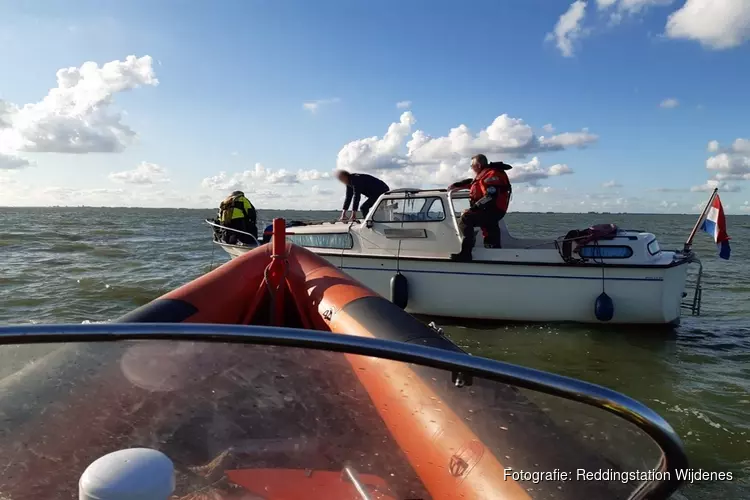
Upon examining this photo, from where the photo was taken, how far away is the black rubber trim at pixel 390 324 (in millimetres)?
3093

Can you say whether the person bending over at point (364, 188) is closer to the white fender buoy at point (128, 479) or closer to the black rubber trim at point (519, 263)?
the black rubber trim at point (519, 263)

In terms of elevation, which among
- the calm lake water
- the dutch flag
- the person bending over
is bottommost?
the calm lake water

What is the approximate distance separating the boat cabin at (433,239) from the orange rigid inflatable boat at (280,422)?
659cm

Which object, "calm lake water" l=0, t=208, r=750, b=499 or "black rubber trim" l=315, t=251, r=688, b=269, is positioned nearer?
"calm lake water" l=0, t=208, r=750, b=499

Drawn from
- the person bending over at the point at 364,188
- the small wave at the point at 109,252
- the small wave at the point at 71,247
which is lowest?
the small wave at the point at 109,252

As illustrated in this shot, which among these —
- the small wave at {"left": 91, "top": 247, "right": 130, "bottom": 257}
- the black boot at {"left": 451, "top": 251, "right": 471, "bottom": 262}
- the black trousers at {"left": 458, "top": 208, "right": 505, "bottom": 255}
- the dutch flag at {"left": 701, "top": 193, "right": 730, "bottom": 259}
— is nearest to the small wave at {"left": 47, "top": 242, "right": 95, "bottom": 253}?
the small wave at {"left": 91, "top": 247, "right": 130, "bottom": 257}

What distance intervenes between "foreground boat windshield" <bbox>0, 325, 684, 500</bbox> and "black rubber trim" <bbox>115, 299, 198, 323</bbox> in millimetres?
1924

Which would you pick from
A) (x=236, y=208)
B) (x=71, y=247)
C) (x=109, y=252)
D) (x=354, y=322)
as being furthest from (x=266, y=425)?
(x=71, y=247)

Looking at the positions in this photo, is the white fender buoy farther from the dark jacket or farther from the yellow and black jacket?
the yellow and black jacket

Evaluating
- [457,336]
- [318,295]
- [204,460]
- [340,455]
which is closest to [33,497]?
[204,460]

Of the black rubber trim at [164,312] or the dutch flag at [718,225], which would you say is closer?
the black rubber trim at [164,312]

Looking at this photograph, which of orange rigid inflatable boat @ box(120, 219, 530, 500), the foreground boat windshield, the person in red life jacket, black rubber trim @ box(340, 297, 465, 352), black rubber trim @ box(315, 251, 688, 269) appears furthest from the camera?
the person in red life jacket

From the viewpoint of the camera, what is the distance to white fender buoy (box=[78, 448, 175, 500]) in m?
1.08

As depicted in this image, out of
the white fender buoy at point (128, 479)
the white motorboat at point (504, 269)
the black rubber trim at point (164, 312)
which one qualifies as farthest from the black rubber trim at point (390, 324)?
the white motorboat at point (504, 269)
